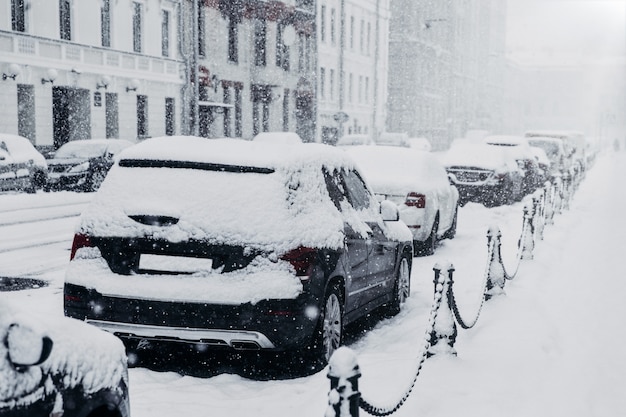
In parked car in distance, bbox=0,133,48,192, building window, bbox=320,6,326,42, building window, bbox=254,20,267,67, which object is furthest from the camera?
building window, bbox=320,6,326,42

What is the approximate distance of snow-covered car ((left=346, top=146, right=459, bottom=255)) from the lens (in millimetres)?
12055

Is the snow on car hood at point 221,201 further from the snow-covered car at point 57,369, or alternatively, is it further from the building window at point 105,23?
the building window at point 105,23

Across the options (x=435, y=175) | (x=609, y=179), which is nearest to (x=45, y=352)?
(x=435, y=175)

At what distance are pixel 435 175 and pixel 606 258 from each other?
2.75m

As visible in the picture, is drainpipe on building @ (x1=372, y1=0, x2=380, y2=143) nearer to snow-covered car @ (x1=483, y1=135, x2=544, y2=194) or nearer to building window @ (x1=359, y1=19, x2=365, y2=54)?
building window @ (x1=359, y1=19, x2=365, y2=54)

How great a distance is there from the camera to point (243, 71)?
143 ft

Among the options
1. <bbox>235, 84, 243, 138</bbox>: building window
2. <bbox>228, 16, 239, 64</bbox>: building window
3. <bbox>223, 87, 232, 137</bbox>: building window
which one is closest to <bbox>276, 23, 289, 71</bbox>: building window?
<bbox>228, 16, 239, 64</bbox>: building window

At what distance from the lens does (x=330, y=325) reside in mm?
6172

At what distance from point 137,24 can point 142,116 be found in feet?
12.1

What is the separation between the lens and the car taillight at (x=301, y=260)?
564 cm

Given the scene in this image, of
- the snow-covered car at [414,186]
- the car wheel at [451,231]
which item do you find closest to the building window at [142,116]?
the car wheel at [451,231]

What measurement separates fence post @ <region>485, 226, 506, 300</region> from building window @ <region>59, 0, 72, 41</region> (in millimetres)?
24816

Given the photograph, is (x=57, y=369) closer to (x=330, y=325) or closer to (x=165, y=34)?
(x=330, y=325)

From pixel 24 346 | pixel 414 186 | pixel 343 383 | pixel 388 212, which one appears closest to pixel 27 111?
pixel 414 186
